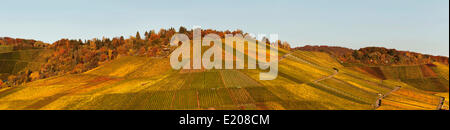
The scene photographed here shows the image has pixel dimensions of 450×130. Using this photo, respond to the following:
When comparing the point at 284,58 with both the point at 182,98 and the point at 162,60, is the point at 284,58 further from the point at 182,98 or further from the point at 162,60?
the point at 182,98

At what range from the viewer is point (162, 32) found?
614 ft

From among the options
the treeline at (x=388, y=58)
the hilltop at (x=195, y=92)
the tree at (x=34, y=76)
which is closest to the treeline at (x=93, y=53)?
the tree at (x=34, y=76)

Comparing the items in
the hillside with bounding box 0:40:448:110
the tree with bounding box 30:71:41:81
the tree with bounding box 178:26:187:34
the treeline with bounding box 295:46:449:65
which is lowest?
the tree with bounding box 30:71:41:81

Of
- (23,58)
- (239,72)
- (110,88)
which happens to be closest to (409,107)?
(239,72)

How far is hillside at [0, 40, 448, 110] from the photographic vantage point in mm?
62719

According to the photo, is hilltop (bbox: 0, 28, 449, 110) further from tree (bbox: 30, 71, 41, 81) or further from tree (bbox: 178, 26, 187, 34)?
tree (bbox: 30, 71, 41, 81)

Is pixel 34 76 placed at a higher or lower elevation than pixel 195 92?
lower

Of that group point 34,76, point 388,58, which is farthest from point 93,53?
point 388,58

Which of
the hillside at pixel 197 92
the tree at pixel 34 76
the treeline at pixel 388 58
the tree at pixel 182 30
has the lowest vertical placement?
the tree at pixel 34 76

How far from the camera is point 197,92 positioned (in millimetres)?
69688

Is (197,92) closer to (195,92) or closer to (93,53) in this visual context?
(195,92)

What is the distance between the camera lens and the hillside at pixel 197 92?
206ft

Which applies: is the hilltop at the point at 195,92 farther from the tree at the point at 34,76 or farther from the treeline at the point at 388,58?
the treeline at the point at 388,58

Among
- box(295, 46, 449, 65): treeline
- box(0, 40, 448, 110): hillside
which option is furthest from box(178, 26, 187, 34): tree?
box(295, 46, 449, 65): treeline
